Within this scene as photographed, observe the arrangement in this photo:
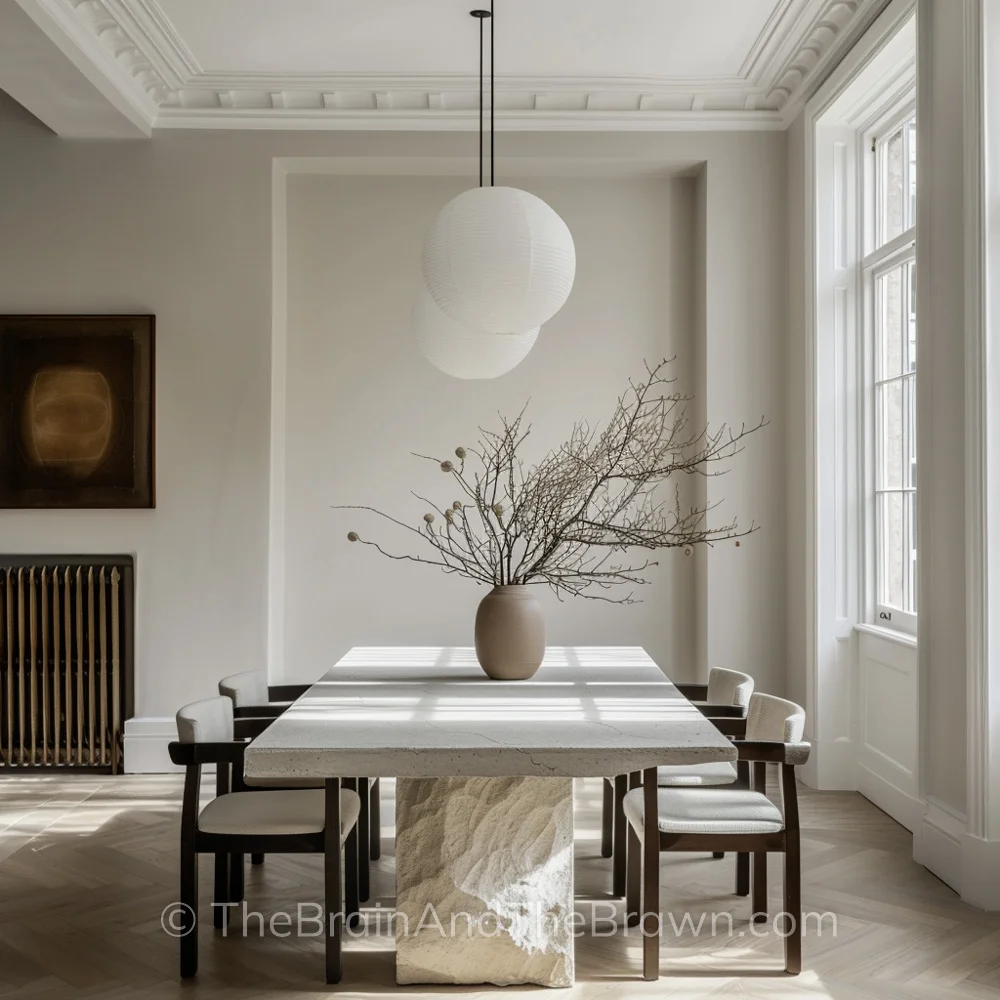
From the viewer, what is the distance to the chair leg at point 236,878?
11.2 feet

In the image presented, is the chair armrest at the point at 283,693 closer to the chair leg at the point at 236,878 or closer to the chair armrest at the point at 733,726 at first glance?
the chair leg at the point at 236,878

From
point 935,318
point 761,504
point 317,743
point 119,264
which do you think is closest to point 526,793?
point 317,743

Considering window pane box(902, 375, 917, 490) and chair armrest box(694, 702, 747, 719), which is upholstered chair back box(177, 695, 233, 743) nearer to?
chair armrest box(694, 702, 747, 719)

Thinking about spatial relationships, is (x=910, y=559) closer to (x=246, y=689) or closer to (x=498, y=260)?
(x=498, y=260)

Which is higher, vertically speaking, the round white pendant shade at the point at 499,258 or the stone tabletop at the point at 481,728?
the round white pendant shade at the point at 499,258

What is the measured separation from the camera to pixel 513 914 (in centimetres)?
278

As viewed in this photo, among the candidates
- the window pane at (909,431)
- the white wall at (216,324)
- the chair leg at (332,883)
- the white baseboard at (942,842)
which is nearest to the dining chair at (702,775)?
the white baseboard at (942,842)

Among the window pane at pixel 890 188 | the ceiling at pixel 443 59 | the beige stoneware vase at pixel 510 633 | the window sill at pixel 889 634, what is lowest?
the window sill at pixel 889 634

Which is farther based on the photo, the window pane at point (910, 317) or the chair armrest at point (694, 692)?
the window pane at point (910, 317)

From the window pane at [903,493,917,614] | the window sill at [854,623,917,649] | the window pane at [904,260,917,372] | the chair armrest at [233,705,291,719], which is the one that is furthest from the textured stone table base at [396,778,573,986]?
the window pane at [904,260,917,372]

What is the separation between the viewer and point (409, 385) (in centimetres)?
576

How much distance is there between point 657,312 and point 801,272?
88 centimetres

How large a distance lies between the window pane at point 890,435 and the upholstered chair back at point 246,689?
117 inches

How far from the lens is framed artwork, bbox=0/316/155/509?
5.40 m
